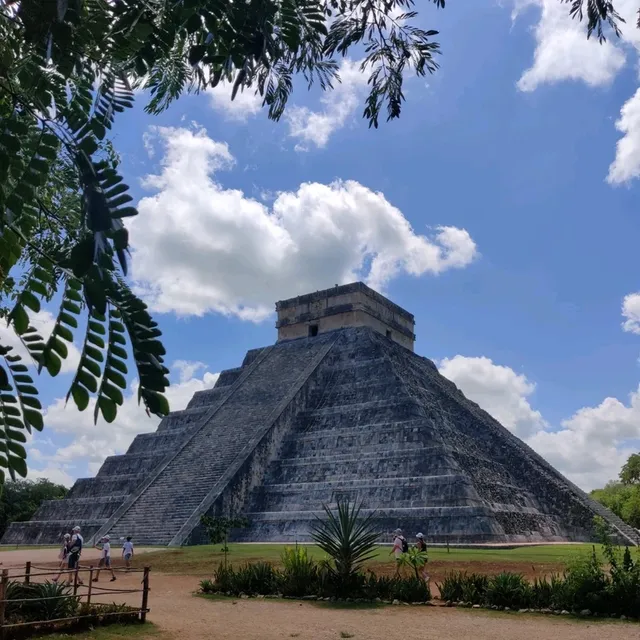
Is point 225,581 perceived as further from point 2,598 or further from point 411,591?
point 2,598

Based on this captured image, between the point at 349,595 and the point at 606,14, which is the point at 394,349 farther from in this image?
the point at 606,14

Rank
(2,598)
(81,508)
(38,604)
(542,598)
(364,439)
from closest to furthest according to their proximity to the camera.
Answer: (2,598) → (38,604) → (542,598) → (364,439) → (81,508)

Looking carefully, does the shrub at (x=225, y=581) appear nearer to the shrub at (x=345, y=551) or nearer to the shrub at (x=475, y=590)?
the shrub at (x=345, y=551)

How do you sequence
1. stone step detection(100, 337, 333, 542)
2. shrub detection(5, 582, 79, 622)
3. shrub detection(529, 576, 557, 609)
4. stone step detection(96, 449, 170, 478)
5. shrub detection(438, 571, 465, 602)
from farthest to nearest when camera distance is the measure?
stone step detection(96, 449, 170, 478), stone step detection(100, 337, 333, 542), shrub detection(438, 571, 465, 602), shrub detection(529, 576, 557, 609), shrub detection(5, 582, 79, 622)

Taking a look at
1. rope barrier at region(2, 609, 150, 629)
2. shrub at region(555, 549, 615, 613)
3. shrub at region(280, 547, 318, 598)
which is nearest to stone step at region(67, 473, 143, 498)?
shrub at region(280, 547, 318, 598)

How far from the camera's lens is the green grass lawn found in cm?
1274

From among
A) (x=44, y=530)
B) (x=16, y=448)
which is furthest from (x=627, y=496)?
(x=16, y=448)

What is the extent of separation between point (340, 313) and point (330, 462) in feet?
28.9

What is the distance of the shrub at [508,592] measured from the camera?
8.35m

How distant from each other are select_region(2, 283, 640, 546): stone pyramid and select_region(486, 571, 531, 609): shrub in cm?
674

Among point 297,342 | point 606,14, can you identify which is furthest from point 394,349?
point 606,14

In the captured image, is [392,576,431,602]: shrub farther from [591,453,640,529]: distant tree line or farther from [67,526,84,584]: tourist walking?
[591,453,640,529]: distant tree line

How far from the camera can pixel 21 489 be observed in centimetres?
3653

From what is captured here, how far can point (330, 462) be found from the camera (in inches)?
752
